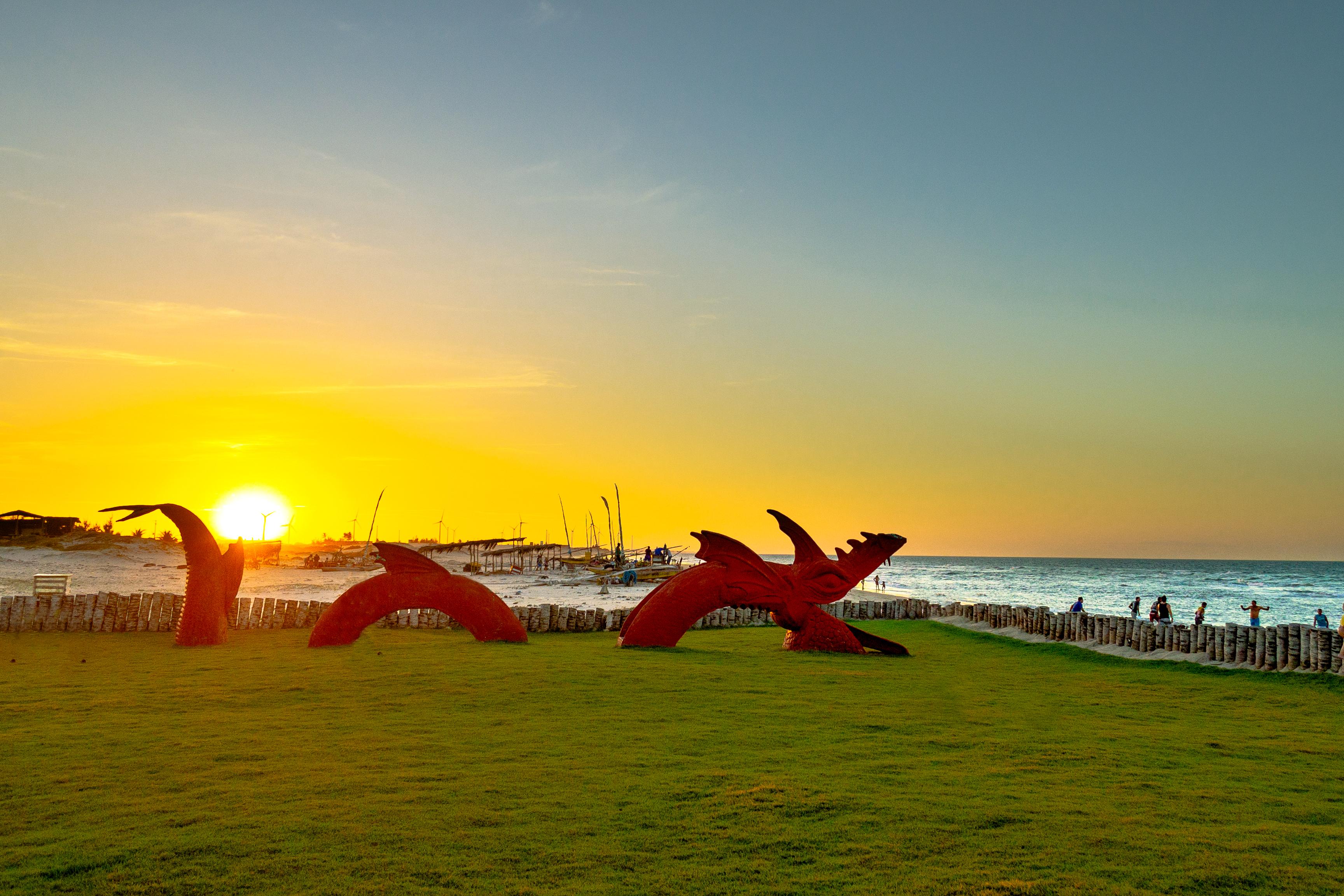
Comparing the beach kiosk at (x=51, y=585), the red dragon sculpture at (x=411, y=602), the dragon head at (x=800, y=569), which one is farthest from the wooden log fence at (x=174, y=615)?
the dragon head at (x=800, y=569)

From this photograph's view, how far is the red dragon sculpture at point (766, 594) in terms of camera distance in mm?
15750

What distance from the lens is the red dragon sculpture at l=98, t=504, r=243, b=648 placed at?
14648mm

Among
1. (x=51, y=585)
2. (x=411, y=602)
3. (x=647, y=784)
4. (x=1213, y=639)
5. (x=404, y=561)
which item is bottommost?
(x=51, y=585)

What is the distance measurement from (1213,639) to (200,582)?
59.5 feet

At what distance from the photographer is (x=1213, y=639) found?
15516 mm

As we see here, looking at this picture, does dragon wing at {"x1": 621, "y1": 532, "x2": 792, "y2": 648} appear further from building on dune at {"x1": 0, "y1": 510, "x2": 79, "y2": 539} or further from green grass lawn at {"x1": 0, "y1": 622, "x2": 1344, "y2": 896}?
building on dune at {"x1": 0, "y1": 510, "x2": 79, "y2": 539}

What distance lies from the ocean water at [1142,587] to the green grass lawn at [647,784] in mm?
21637

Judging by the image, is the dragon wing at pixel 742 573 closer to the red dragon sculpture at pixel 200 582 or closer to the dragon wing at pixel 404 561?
the dragon wing at pixel 404 561

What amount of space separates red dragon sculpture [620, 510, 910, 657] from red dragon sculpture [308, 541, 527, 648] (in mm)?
2518

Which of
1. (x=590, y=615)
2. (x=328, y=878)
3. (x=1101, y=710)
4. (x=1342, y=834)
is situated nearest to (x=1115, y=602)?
(x=590, y=615)

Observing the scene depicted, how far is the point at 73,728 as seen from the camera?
25.3 feet

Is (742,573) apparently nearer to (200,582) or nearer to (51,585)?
(200,582)

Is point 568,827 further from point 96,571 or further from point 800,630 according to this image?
point 96,571

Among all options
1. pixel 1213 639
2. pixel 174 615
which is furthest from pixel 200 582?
pixel 1213 639
